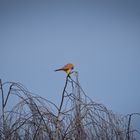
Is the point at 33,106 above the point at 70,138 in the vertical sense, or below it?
above

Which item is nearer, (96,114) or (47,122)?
(47,122)

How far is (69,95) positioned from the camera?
1126 mm

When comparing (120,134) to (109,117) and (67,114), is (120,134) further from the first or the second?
(67,114)

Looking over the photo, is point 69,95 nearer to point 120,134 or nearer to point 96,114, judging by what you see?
point 96,114

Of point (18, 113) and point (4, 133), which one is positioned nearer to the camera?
point (4, 133)

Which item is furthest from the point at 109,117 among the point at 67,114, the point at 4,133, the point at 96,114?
the point at 4,133

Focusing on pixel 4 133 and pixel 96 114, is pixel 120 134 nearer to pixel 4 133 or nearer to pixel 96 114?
pixel 96 114

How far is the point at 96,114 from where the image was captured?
1.13 metres

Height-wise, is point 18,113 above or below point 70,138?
above

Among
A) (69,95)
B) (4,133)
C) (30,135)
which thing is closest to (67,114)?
(69,95)

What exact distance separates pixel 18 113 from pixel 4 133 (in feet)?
0.43

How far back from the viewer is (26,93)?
1.05 metres

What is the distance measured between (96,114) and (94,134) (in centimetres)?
A: 9

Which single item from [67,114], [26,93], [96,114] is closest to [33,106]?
[26,93]
